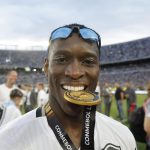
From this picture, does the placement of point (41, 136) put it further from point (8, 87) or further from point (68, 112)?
point (8, 87)

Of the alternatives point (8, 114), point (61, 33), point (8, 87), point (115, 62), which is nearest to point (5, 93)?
point (8, 87)

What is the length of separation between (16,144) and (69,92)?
0.40 m

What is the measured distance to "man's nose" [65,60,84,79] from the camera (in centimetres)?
188

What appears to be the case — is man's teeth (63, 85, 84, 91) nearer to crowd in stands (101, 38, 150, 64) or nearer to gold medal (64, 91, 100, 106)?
gold medal (64, 91, 100, 106)

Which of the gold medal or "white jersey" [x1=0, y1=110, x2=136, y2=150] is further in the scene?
"white jersey" [x1=0, y1=110, x2=136, y2=150]

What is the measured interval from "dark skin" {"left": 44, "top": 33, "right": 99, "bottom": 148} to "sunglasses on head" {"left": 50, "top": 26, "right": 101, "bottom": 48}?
0.08ft

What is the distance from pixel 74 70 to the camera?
188 centimetres

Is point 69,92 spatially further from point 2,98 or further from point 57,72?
point 2,98

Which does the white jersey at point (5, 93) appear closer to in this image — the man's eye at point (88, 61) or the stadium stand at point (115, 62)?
the man's eye at point (88, 61)

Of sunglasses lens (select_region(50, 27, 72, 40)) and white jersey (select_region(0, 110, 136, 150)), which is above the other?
sunglasses lens (select_region(50, 27, 72, 40))

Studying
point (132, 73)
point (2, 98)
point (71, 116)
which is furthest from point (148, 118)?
point (132, 73)

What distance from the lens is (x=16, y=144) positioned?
185cm

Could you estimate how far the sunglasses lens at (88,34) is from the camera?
1.97 meters

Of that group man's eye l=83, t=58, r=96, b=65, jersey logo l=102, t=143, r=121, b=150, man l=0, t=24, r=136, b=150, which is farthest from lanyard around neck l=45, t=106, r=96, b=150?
man's eye l=83, t=58, r=96, b=65
